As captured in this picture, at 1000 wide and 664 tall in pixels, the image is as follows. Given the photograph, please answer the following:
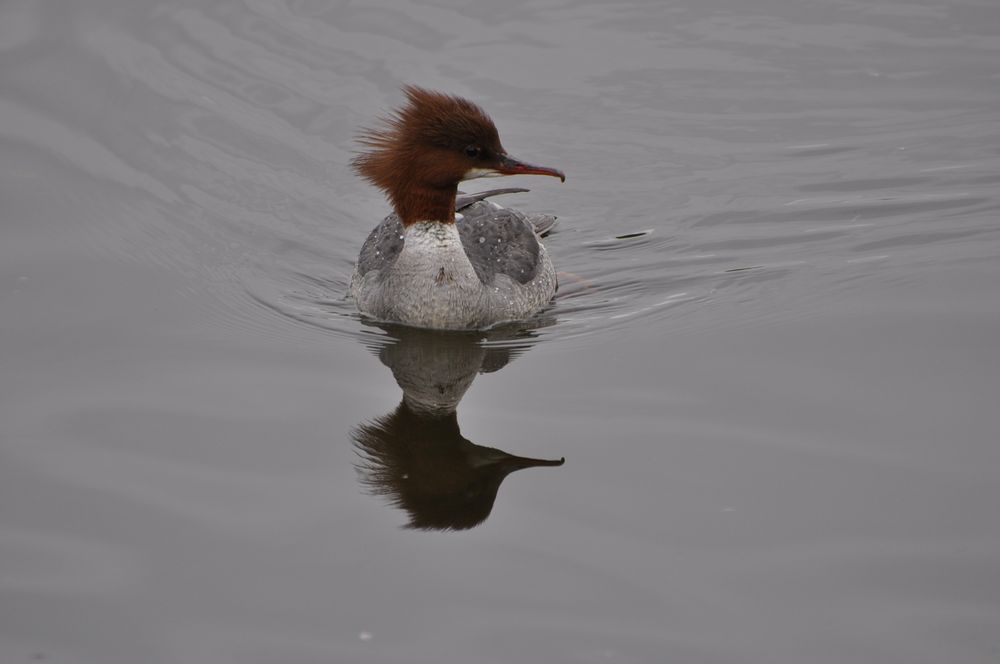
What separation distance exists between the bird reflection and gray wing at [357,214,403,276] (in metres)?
0.67

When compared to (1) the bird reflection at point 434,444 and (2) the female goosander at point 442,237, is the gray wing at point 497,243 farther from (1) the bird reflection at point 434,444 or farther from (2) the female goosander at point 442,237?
(1) the bird reflection at point 434,444

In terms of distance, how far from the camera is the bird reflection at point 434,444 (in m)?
7.30

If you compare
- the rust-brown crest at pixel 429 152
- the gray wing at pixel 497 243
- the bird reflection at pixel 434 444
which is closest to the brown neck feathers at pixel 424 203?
the rust-brown crest at pixel 429 152

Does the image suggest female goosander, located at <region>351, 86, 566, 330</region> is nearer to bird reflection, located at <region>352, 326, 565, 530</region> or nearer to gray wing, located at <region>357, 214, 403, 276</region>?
gray wing, located at <region>357, 214, 403, 276</region>

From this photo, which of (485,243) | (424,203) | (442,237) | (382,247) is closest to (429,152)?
(424,203)

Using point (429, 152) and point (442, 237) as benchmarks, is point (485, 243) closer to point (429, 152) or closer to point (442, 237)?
point (442, 237)

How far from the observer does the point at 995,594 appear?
6289 millimetres

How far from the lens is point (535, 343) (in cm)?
956

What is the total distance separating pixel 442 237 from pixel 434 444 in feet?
7.06

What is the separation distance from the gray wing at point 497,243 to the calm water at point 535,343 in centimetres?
46

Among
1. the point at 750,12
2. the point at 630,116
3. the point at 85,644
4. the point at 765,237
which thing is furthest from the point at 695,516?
the point at 750,12

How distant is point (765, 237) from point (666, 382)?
120 inches

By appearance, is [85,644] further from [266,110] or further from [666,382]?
[266,110]

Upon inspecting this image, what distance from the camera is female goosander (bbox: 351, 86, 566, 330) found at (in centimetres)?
927
